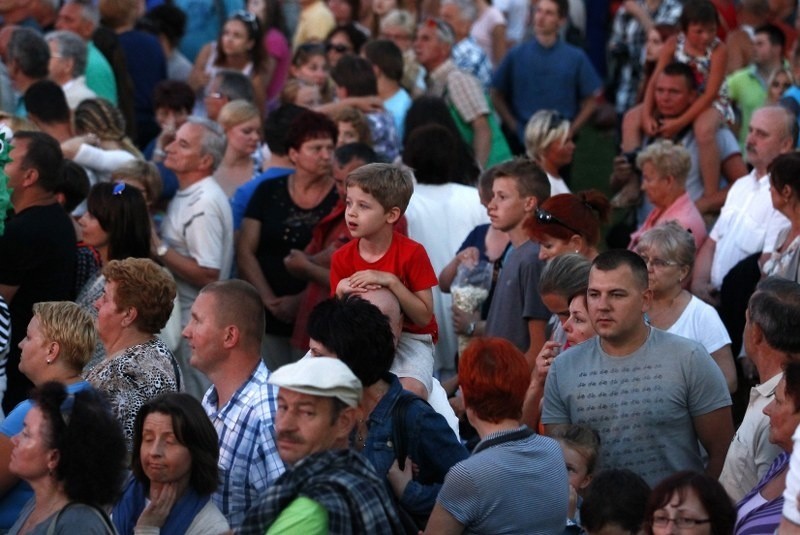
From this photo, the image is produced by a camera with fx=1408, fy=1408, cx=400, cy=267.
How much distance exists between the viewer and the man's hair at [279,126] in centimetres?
817

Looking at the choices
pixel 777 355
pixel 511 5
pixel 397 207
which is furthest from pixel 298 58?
pixel 777 355

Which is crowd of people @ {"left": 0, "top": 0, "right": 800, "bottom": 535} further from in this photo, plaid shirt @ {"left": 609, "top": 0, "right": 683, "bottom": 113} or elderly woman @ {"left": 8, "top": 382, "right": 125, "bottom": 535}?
plaid shirt @ {"left": 609, "top": 0, "right": 683, "bottom": 113}

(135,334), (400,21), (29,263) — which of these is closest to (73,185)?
(29,263)

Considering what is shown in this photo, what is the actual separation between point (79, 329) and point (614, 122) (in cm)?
940

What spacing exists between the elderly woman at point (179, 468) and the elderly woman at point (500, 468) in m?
0.74

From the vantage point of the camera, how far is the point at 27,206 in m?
6.55

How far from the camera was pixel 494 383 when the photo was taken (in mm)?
4613

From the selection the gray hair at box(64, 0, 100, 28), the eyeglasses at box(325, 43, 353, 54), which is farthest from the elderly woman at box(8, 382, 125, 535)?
the eyeglasses at box(325, 43, 353, 54)

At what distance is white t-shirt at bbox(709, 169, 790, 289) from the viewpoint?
24.2ft

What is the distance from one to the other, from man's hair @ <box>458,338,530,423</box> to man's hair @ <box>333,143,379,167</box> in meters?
3.13

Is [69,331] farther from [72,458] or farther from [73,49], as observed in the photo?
[73,49]

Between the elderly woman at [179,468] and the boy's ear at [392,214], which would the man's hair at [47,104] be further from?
the elderly woman at [179,468]

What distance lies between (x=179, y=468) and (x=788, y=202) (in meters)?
3.39

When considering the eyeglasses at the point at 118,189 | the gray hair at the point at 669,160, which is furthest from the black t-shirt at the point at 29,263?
the gray hair at the point at 669,160
